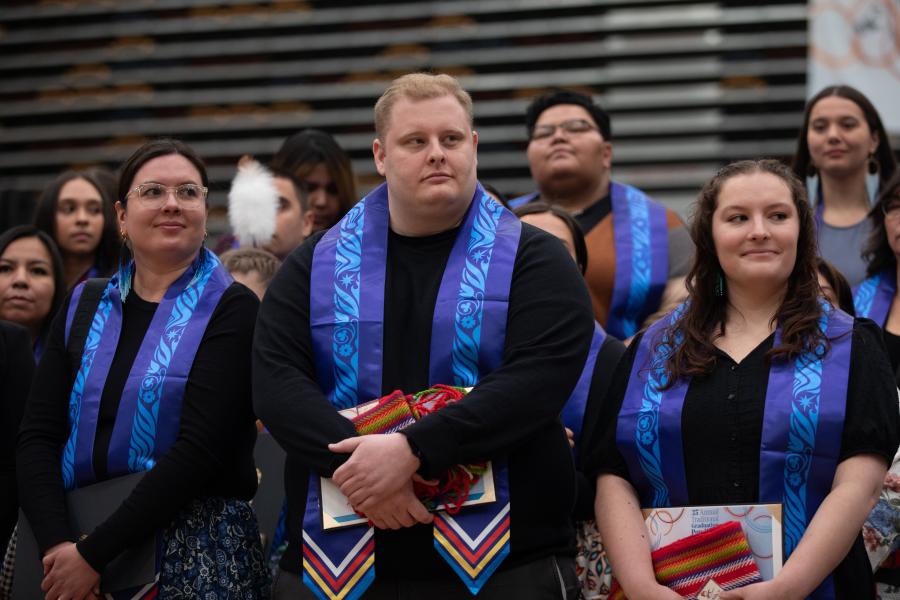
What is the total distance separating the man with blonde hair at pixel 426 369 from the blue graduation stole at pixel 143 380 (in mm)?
363

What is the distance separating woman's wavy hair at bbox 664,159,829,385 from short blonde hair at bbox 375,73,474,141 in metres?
0.65

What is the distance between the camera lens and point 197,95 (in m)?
9.84

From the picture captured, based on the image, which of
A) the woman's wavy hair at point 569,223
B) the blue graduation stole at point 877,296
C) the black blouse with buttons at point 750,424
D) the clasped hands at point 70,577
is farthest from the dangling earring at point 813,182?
the clasped hands at point 70,577

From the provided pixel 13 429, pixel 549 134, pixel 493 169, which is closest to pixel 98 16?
pixel 493 169

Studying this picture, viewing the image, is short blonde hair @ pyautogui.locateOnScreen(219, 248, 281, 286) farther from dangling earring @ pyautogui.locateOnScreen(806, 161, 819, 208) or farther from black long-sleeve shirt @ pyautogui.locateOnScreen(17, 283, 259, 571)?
dangling earring @ pyautogui.locateOnScreen(806, 161, 819, 208)

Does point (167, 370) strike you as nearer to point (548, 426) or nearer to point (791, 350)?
point (548, 426)

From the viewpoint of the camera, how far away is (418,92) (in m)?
3.01

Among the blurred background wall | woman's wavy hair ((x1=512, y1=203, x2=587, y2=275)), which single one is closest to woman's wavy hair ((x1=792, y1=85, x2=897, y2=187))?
woman's wavy hair ((x1=512, y1=203, x2=587, y2=275))

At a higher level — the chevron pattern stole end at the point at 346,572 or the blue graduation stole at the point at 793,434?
the blue graduation stole at the point at 793,434

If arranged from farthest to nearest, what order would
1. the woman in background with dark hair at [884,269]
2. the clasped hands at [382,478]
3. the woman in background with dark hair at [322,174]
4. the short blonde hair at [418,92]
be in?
the woman in background with dark hair at [322,174] < the woman in background with dark hair at [884,269] < the short blonde hair at [418,92] < the clasped hands at [382,478]

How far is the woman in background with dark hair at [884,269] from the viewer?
155 inches

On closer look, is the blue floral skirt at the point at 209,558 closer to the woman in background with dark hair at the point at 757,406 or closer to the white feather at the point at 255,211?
the woman in background with dark hair at the point at 757,406

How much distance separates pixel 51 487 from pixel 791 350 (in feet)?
6.08

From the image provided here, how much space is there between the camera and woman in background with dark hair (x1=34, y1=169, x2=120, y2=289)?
192 inches
